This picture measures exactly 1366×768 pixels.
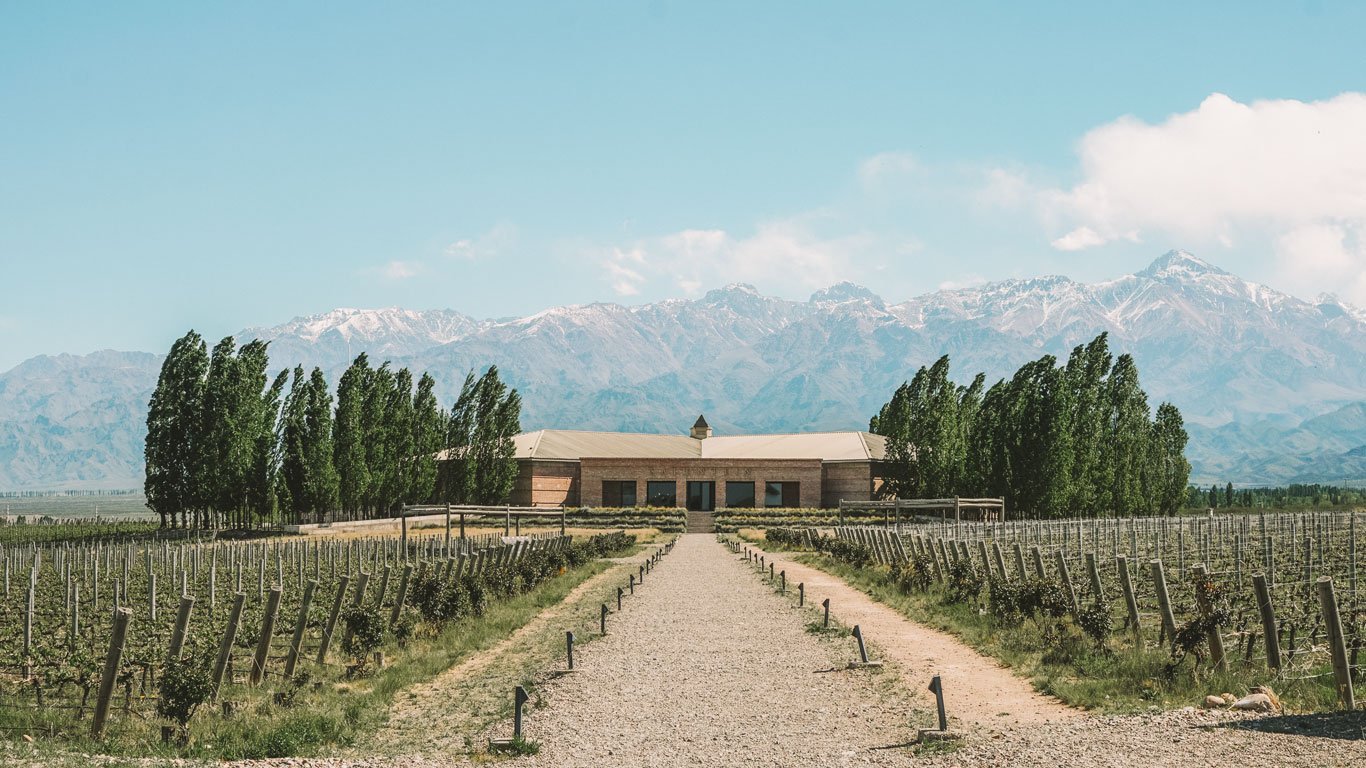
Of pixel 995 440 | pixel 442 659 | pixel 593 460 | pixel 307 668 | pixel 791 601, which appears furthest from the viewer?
pixel 593 460

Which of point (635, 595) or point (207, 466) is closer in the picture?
point (635, 595)

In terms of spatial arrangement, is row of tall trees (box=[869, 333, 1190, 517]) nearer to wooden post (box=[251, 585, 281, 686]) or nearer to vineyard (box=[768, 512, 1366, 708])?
vineyard (box=[768, 512, 1366, 708])

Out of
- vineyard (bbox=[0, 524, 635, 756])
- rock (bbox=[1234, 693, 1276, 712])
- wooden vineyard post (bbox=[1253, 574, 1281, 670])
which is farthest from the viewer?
wooden vineyard post (bbox=[1253, 574, 1281, 670])

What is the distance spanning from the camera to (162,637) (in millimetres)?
20016

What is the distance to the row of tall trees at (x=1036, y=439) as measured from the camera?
2453 inches

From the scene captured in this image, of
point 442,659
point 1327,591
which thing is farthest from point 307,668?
point 1327,591

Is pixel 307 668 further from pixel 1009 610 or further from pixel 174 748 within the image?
pixel 1009 610

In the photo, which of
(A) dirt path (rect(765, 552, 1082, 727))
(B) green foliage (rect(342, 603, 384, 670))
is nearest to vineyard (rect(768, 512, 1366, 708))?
(A) dirt path (rect(765, 552, 1082, 727))

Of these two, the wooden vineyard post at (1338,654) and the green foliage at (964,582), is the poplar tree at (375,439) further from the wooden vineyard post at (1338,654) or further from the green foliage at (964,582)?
the wooden vineyard post at (1338,654)

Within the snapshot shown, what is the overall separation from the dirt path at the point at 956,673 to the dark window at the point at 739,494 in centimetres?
5893

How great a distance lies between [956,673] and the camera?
632 inches

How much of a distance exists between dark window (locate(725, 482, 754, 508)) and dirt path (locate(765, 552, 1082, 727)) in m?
58.9

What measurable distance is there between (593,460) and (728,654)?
67.1 meters

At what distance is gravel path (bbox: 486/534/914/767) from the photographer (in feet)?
38.0
